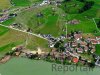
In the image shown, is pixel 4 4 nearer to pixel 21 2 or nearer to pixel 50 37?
pixel 21 2

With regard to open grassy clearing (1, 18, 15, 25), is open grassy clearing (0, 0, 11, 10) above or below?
below

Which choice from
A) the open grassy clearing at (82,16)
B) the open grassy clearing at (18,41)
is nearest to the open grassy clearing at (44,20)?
the open grassy clearing at (82,16)

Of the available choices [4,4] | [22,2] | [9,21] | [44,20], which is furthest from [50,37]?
[4,4]

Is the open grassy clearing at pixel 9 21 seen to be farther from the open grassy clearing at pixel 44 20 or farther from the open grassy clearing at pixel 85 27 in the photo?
the open grassy clearing at pixel 85 27

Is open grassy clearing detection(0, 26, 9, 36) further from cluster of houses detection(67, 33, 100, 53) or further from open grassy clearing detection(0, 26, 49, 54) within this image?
cluster of houses detection(67, 33, 100, 53)

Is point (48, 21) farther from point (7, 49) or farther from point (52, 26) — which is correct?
point (7, 49)

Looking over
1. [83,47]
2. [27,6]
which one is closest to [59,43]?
[83,47]

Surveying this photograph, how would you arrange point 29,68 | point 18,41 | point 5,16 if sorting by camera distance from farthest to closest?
point 5,16 < point 18,41 < point 29,68

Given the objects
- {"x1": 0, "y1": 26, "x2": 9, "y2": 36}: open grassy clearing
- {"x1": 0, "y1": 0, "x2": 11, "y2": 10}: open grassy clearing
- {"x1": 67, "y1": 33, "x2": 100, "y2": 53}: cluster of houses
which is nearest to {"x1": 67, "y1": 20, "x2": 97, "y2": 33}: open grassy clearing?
{"x1": 67, "y1": 33, "x2": 100, "y2": 53}: cluster of houses
